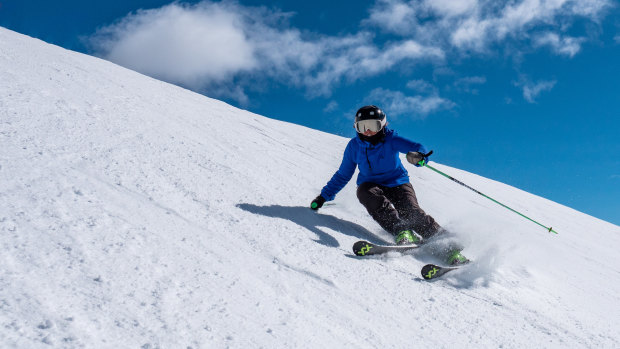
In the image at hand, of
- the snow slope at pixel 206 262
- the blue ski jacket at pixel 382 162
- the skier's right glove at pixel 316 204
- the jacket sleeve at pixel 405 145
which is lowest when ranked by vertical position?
the snow slope at pixel 206 262

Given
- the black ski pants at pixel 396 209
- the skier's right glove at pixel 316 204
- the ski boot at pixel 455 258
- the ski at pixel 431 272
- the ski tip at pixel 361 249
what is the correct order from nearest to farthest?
the ski at pixel 431 272 < the ski tip at pixel 361 249 < the ski boot at pixel 455 258 < the black ski pants at pixel 396 209 < the skier's right glove at pixel 316 204

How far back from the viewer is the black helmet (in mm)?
4039

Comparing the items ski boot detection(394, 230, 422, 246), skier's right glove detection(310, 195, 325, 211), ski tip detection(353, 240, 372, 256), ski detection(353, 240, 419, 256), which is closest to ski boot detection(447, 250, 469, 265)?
ski boot detection(394, 230, 422, 246)

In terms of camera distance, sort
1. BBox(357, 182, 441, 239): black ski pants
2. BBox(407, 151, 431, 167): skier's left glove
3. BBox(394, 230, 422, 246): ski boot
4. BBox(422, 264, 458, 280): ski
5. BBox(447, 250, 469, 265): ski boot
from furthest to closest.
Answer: BBox(407, 151, 431, 167): skier's left glove, BBox(357, 182, 441, 239): black ski pants, BBox(394, 230, 422, 246): ski boot, BBox(447, 250, 469, 265): ski boot, BBox(422, 264, 458, 280): ski

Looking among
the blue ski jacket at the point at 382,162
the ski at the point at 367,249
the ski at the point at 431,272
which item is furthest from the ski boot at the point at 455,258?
the blue ski jacket at the point at 382,162

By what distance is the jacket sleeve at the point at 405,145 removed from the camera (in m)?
4.03

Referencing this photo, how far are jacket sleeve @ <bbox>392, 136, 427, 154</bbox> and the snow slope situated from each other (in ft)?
2.71

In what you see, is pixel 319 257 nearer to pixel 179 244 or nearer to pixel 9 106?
pixel 179 244

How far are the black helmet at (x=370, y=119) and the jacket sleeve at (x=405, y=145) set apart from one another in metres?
0.21

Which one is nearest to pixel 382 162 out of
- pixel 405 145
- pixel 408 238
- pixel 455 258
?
pixel 405 145

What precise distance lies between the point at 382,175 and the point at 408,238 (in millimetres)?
885

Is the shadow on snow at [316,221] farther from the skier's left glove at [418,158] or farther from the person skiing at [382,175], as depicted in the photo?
the skier's left glove at [418,158]

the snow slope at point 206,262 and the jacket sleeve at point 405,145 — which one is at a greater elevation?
the jacket sleeve at point 405,145

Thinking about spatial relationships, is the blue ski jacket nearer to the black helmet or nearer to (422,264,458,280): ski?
the black helmet
